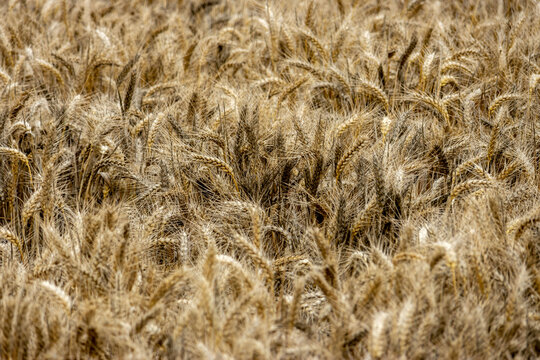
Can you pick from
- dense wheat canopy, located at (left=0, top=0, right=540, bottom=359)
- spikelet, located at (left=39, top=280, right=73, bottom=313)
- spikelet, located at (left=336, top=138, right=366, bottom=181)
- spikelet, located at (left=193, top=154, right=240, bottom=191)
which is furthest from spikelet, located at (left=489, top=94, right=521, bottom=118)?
spikelet, located at (left=39, top=280, right=73, bottom=313)

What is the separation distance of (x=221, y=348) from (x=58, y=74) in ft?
7.70

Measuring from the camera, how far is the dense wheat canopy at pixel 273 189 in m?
1.61

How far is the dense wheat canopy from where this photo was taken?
1.61m

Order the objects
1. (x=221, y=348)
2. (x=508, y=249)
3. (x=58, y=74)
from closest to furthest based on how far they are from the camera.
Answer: (x=221, y=348)
(x=508, y=249)
(x=58, y=74)

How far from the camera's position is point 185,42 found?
151 inches

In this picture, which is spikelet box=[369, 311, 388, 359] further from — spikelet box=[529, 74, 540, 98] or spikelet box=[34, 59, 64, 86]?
spikelet box=[34, 59, 64, 86]

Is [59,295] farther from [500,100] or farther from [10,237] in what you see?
[500,100]

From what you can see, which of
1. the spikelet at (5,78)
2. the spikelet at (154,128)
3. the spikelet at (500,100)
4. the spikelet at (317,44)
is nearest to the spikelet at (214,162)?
the spikelet at (154,128)

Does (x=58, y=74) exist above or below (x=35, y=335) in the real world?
above

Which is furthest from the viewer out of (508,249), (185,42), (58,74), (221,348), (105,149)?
(185,42)

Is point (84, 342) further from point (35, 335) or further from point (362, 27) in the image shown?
point (362, 27)

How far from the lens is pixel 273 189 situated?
2484 millimetres

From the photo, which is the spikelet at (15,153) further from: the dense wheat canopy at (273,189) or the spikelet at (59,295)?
the spikelet at (59,295)

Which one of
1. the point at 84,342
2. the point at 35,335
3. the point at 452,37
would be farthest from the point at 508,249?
the point at 452,37
